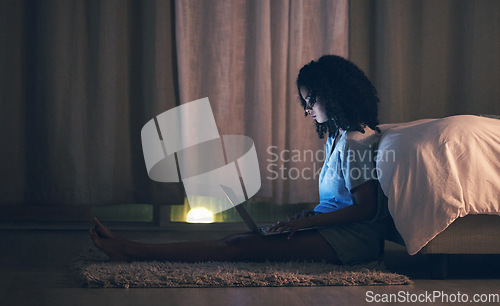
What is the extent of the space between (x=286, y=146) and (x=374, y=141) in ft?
3.88

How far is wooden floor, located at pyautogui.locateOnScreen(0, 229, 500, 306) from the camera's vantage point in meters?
1.29

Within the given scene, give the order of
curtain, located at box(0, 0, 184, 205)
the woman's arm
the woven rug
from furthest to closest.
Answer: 1. curtain, located at box(0, 0, 184, 205)
2. the woman's arm
3. the woven rug

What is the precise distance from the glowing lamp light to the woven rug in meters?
1.25

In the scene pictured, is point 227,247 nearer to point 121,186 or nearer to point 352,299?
point 352,299

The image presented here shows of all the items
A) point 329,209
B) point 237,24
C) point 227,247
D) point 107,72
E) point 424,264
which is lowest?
point 424,264

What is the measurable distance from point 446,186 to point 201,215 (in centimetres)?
167

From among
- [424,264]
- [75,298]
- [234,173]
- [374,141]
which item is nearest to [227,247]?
[75,298]

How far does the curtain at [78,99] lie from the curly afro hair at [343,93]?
1.31 meters

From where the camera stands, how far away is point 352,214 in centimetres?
154

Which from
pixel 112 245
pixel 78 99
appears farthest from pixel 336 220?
pixel 78 99

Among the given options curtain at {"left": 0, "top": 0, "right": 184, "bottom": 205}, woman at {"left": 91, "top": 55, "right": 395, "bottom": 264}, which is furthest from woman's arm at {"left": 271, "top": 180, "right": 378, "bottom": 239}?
curtain at {"left": 0, "top": 0, "right": 184, "bottom": 205}

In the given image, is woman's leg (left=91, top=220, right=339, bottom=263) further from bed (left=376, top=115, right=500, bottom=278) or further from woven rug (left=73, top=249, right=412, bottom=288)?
bed (left=376, top=115, right=500, bottom=278)

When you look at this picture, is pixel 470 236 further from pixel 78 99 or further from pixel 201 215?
pixel 78 99

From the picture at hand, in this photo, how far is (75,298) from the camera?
51.3 inches
